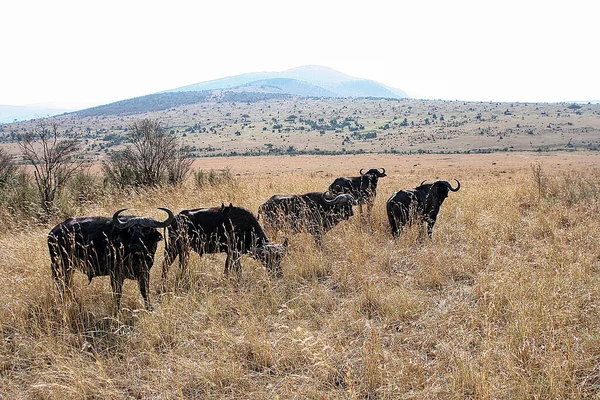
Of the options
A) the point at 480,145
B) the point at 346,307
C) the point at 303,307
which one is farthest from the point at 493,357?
the point at 480,145

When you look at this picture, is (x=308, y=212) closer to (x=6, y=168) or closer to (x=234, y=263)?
(x=234, y=263)

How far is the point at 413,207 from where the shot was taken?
25.3 feet

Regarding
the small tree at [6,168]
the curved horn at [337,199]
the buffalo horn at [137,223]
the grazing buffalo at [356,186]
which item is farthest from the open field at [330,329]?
the small tree at [6,168]

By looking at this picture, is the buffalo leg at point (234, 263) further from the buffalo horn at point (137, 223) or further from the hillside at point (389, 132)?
the hillside at point (389, 132)

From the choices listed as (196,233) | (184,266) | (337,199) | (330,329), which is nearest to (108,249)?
(184,266)

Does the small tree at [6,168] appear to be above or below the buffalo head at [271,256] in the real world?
above

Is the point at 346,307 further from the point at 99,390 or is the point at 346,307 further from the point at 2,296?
the point at 2,296

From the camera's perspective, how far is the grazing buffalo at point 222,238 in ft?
18.5

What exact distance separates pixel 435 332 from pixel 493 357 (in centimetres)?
61

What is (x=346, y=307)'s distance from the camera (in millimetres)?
4664

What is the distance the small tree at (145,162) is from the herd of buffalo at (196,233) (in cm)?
900

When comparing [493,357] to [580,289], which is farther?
[580,289]

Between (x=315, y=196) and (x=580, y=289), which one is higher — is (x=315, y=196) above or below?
above

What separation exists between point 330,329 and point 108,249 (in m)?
3.08
